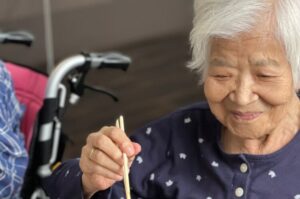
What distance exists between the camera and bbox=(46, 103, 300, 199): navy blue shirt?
116 cm

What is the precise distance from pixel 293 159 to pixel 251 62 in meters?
0.25

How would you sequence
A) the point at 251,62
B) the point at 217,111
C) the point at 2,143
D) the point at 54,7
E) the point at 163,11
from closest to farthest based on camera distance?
the point at 251,62
the point at 217,111
the point at 2,143
the point at 54,7
the point at 163,11

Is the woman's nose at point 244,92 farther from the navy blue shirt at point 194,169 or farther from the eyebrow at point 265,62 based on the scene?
the navy blue shirt at point 194,169

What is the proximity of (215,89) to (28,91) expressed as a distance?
29.4 inches

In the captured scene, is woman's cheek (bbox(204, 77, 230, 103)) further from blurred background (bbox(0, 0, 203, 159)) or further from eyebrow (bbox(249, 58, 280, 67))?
blurred background (bbox(0, 0, 203, 159))

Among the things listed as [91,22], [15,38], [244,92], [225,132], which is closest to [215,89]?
[244,92]

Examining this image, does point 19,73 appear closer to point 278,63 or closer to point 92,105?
point 278,63

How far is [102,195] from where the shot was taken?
3.90 ft

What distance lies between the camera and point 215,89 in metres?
1.10

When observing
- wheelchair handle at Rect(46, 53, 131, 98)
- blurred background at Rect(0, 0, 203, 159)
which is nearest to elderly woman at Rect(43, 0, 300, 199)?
wheelchair handle at Rect(46, 53, 131, 98)

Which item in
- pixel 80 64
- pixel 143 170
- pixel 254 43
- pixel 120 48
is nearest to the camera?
pixel 254 43

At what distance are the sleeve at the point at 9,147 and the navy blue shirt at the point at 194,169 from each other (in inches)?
7.4

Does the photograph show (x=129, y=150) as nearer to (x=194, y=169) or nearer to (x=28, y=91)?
(x=194, y=169)

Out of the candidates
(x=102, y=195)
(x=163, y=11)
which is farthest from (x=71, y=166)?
(x=163, y=11)
